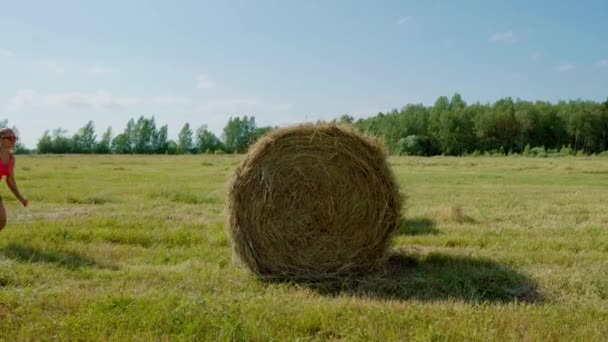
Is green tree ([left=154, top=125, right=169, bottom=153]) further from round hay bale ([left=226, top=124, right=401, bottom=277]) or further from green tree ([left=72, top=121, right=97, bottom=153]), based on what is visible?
round hay bale ([left=226, top=124, right=401, bottom=277])

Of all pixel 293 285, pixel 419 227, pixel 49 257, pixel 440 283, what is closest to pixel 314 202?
pixel 293 285

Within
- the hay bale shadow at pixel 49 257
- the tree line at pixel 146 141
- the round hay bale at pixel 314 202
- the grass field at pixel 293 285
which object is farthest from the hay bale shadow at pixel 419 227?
the tree line at pixel 146 141

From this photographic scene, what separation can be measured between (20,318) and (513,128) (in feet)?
301

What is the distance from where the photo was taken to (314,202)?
7.43 metres

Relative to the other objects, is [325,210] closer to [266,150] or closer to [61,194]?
[266,150]

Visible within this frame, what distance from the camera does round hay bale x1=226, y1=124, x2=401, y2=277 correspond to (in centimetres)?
718

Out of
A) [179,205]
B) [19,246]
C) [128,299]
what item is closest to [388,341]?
[128,299]

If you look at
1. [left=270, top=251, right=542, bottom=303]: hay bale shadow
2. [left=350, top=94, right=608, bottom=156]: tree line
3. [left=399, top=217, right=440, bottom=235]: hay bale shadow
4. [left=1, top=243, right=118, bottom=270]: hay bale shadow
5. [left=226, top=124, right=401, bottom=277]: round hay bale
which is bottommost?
[left=270, top=251, right=542, bottom=303]: hay bale shadow

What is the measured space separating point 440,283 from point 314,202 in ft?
6.40

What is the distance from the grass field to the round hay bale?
410mm

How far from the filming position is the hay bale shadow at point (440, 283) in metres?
6.01

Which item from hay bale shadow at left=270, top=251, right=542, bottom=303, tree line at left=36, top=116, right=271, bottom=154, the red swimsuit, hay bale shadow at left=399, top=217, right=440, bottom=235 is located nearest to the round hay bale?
hay bale shadow at left=270, top=251, right=542, bottom=303

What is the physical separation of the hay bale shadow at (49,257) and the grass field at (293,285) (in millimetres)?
25

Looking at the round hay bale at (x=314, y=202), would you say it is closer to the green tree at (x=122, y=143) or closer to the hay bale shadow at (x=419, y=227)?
the hay bale shadow at (x=419, y=227)
